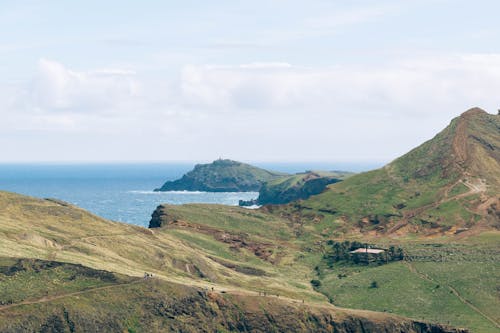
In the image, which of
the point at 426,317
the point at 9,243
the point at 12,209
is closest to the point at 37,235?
the point at 9,243

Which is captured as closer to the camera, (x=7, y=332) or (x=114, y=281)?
(x=7, y=332)

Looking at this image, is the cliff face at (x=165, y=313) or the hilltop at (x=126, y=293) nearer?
the cliff face at (x=165, y=313)

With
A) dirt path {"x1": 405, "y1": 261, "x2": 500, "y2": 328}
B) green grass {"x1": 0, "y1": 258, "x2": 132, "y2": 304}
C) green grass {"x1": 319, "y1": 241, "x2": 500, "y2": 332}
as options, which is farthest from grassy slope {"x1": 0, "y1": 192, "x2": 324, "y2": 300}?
dirt path {"x1": 405, "y1": 261, "x2": 500, "y2": 328}

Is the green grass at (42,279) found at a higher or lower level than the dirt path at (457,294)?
higher

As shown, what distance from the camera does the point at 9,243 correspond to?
13688cm

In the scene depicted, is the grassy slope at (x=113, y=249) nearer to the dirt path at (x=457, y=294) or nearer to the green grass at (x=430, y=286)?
the green grass at (x=430, y=286)

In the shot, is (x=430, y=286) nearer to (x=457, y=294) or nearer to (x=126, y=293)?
(x=457, y=294)

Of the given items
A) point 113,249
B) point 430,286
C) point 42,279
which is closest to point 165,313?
point 42,279

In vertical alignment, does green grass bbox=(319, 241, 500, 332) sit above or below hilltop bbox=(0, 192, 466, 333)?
below

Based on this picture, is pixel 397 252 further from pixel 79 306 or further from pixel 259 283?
pixel 79 306

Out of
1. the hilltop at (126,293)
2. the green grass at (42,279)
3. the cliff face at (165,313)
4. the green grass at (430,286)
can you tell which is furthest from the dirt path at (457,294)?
the green grass at (42,279)

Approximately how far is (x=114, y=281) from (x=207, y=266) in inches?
1894

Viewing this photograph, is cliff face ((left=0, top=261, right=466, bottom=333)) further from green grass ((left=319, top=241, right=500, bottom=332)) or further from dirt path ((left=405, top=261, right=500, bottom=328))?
green grass ((left=319, top=241, right=500, bottom=332))

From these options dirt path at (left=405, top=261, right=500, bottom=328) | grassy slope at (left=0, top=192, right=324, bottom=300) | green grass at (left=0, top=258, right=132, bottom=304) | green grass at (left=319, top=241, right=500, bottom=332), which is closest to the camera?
green grass at (left=0, top=258, right=132, bottom=304)
